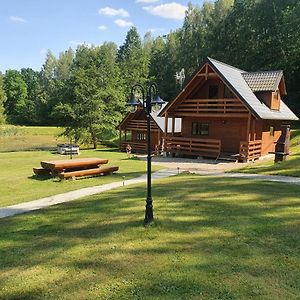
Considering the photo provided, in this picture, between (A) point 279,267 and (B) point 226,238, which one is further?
(B) point 226,238

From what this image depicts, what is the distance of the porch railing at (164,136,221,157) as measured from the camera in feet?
84.0

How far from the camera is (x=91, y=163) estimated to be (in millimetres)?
17438

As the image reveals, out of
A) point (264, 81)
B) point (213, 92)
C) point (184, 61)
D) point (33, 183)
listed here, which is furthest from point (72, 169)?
point (184, 61)

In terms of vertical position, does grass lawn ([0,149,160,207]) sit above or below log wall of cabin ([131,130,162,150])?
below

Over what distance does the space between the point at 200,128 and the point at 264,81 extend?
5887 mm

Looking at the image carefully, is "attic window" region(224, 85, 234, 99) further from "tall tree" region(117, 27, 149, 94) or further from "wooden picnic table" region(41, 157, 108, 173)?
"tall tree" region(117, 27, 149, 94)

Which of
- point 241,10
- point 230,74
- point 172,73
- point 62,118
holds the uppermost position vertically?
point 241,10

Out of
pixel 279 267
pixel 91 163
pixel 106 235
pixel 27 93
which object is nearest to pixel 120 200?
pixel 106 235

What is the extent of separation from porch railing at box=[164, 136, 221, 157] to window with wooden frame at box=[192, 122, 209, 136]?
5.39ft

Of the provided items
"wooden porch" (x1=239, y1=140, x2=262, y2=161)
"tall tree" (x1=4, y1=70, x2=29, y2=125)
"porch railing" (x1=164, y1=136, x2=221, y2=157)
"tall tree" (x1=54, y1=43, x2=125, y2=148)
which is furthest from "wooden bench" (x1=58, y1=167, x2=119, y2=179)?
"tall tree" (x1=4, y1=70, x2=29, y2=125)

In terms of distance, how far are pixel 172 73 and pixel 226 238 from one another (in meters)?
61.4

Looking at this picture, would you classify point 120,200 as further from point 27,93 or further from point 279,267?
point 27,93

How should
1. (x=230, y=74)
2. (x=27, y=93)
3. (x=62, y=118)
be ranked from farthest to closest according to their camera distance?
(x=27, y=93) → (x=62, y=118) → (x=230, y=74)

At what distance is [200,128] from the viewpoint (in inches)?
1118
